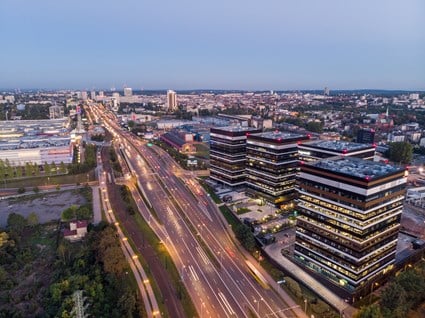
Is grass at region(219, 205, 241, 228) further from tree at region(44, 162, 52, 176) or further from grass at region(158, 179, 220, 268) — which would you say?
tree at region(44, 162, 52, 176)

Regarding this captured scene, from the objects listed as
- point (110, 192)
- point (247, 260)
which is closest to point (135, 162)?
point (110, 192)

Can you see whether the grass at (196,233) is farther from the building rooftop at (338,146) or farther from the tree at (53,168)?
the tree at (53,168)

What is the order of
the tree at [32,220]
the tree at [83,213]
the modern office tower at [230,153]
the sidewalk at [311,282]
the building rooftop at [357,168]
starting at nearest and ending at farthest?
the sidewalk at [311,282], the building rooftop at [357,168], the tree at [32,220], the tree at [83,213], the modern office tower at [230,153]

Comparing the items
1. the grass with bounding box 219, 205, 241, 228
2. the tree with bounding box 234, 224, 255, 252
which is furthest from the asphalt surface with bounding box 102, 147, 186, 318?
the grass with bounding box 219, 205, 241, 228

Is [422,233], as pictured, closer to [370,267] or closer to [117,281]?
[370,267]

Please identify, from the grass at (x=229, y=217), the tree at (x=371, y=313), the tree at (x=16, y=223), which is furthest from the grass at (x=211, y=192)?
the tree at (x=371, y=313)
